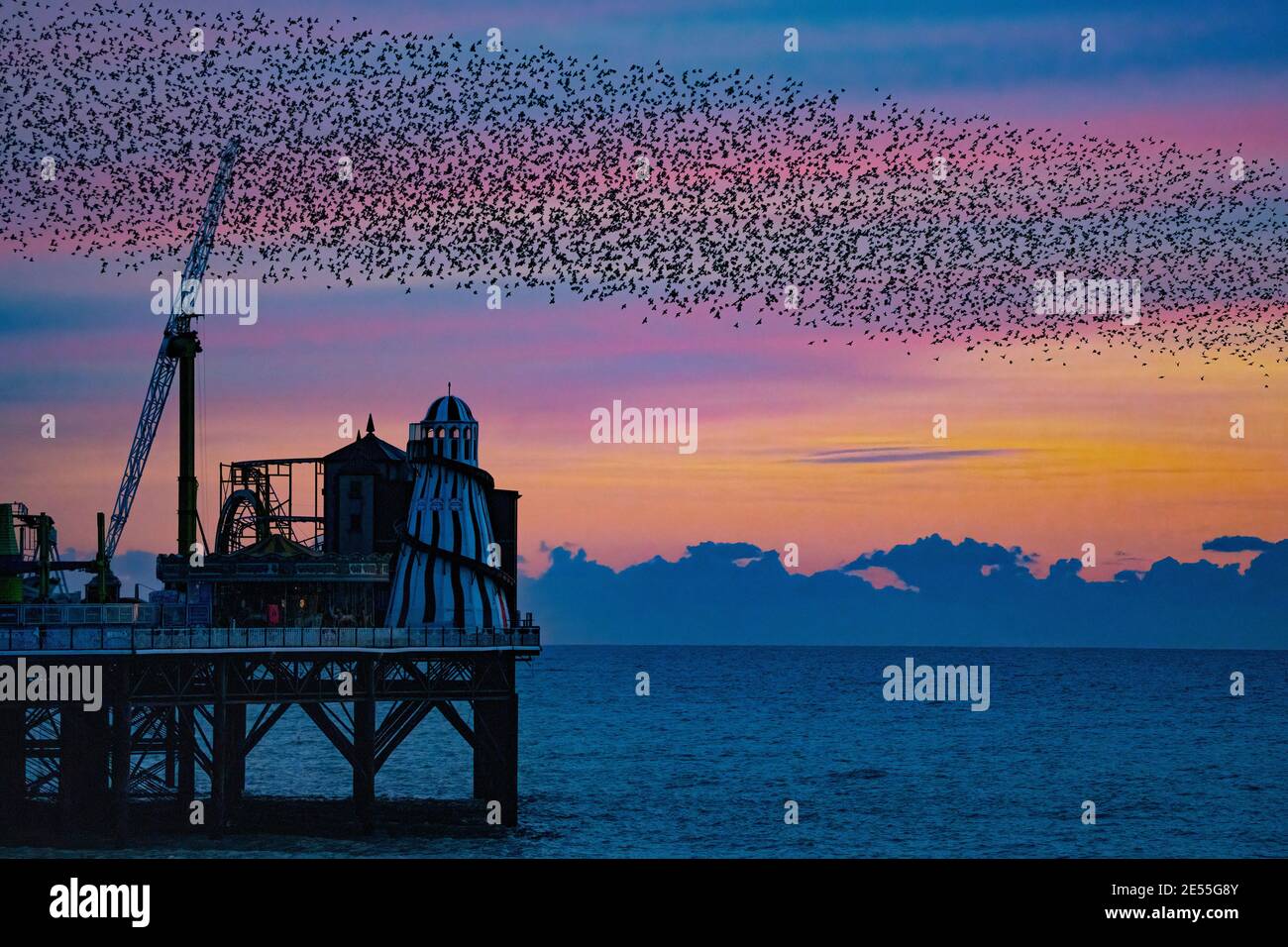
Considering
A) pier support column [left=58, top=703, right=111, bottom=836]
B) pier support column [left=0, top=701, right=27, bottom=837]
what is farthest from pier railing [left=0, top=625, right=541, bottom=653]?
pier support column [left=0, top=701, right=27, bottom=837]

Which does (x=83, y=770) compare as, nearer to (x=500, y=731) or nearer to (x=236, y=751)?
(x=236, y=751)

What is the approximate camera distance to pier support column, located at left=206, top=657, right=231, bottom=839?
6091 centimetres

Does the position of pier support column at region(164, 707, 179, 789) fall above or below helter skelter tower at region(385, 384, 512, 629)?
below

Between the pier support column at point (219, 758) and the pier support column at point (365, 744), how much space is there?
502 cm

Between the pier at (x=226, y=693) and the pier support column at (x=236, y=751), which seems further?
the pier support column at (x=236, y=751)

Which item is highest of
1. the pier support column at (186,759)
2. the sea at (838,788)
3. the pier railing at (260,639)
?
the pier railing at (260,639)

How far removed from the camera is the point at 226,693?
62062mm

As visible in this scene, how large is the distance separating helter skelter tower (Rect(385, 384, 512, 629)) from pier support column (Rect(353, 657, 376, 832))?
11.6 feet

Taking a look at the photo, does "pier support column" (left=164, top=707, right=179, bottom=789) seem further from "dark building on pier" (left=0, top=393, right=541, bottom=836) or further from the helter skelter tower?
the helter skelter tower

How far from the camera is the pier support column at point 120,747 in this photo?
195 ft

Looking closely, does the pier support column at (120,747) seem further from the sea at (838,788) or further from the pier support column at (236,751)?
the pier support column at (236,751)

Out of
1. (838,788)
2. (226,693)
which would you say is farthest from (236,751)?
(838,788)

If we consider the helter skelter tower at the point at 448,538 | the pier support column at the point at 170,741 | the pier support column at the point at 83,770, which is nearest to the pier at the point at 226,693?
the pier support column at the point at 83,770
